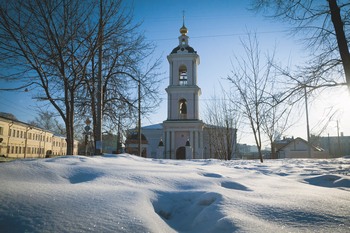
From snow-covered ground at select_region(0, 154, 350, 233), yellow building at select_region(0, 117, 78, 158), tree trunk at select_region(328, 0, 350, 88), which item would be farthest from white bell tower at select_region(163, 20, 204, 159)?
snow-covered ground at select_region(0, 154, 350, 233)

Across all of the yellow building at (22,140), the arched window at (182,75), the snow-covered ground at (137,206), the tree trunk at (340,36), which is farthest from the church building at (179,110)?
the snow-covered ground at (137,206)

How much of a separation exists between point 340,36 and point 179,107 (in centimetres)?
2265

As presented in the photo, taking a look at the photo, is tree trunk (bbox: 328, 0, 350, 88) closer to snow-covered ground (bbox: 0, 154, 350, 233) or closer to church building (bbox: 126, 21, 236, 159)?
snow-covered ground (bbox: 0, 154, 350, 233)

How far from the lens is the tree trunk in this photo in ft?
15.8

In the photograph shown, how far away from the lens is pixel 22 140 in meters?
34.9

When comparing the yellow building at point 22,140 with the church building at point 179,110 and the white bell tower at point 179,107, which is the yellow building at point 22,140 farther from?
the white bell tower at point 179,107

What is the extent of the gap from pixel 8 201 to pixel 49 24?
6589mm

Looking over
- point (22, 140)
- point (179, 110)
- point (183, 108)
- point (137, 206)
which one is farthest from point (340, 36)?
point (22, 140)

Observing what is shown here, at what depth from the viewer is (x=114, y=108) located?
986 centimetres

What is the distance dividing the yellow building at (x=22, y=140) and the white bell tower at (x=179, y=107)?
60.6 feet

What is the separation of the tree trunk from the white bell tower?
20816 millimetres

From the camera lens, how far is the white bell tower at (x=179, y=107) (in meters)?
26.0

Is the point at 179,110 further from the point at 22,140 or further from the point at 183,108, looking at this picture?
the point at 22,140

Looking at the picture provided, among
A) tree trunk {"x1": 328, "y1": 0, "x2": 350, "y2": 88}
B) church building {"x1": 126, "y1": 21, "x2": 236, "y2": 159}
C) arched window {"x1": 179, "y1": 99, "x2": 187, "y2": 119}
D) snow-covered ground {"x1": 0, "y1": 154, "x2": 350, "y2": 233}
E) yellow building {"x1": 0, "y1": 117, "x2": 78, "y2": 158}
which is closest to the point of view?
snow-covered ground {"x1": 0, "y1": 154, "x2": 350, "y2": 233}
